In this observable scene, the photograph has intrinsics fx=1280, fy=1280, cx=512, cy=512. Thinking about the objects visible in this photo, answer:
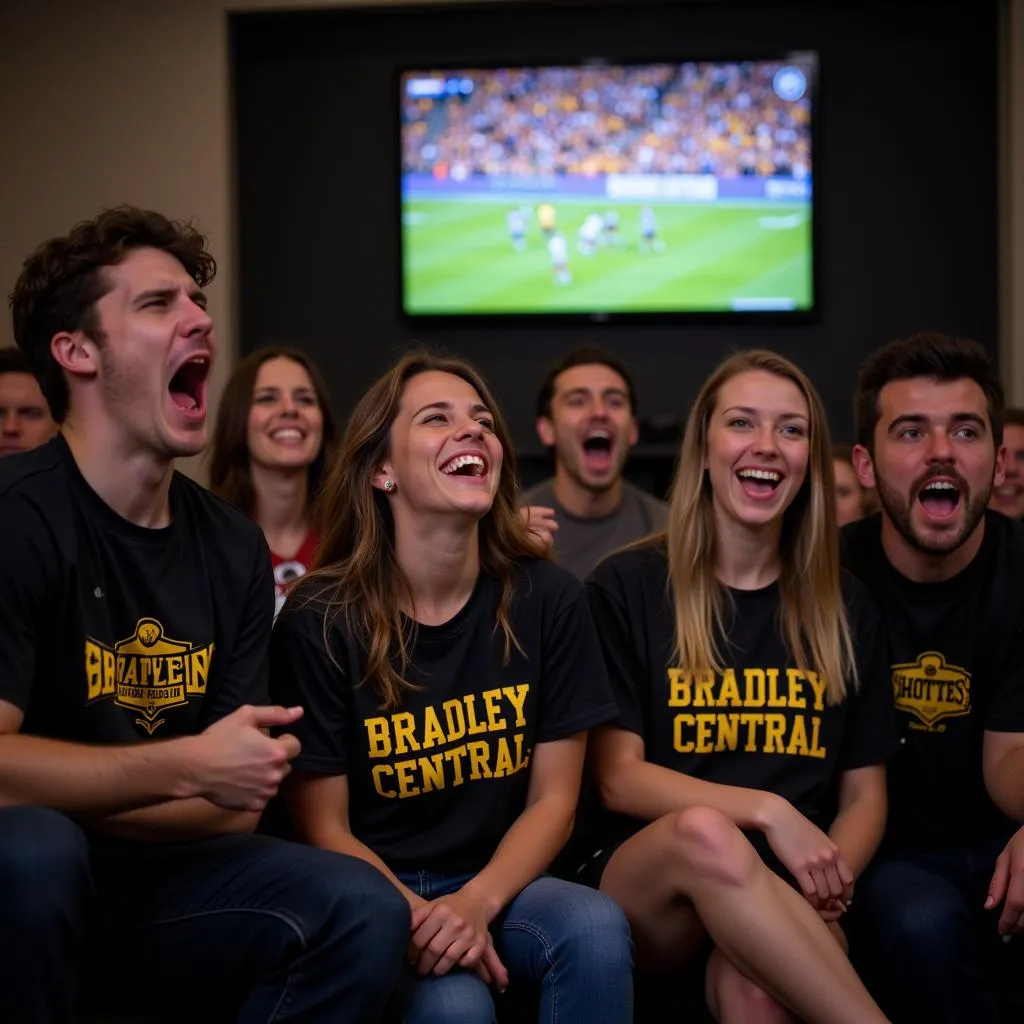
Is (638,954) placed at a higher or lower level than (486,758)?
lower

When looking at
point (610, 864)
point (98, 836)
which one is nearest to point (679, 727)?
point (610, 864)

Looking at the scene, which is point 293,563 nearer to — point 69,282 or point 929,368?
point 69,282

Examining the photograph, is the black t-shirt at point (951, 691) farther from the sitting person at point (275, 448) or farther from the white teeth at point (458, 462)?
the sitting person at point (275, 448)

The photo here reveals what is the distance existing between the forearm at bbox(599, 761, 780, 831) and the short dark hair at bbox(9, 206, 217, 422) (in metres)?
1.14

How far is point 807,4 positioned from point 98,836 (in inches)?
181

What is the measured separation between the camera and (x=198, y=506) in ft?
6.85

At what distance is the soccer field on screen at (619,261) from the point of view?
5258 mm

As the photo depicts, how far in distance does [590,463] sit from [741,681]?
1.79 m

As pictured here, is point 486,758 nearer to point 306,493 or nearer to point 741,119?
point 306,493

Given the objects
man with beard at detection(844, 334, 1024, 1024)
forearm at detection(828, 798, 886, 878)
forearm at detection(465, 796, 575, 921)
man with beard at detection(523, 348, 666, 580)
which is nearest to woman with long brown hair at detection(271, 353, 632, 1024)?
forearm at detection(465, 796, 575, 921)

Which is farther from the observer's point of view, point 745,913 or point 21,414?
point 21,414

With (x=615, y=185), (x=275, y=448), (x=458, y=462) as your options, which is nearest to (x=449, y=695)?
(x=458, y=462)

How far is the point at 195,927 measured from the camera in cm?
181

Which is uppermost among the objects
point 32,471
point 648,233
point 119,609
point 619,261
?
point 648,233
